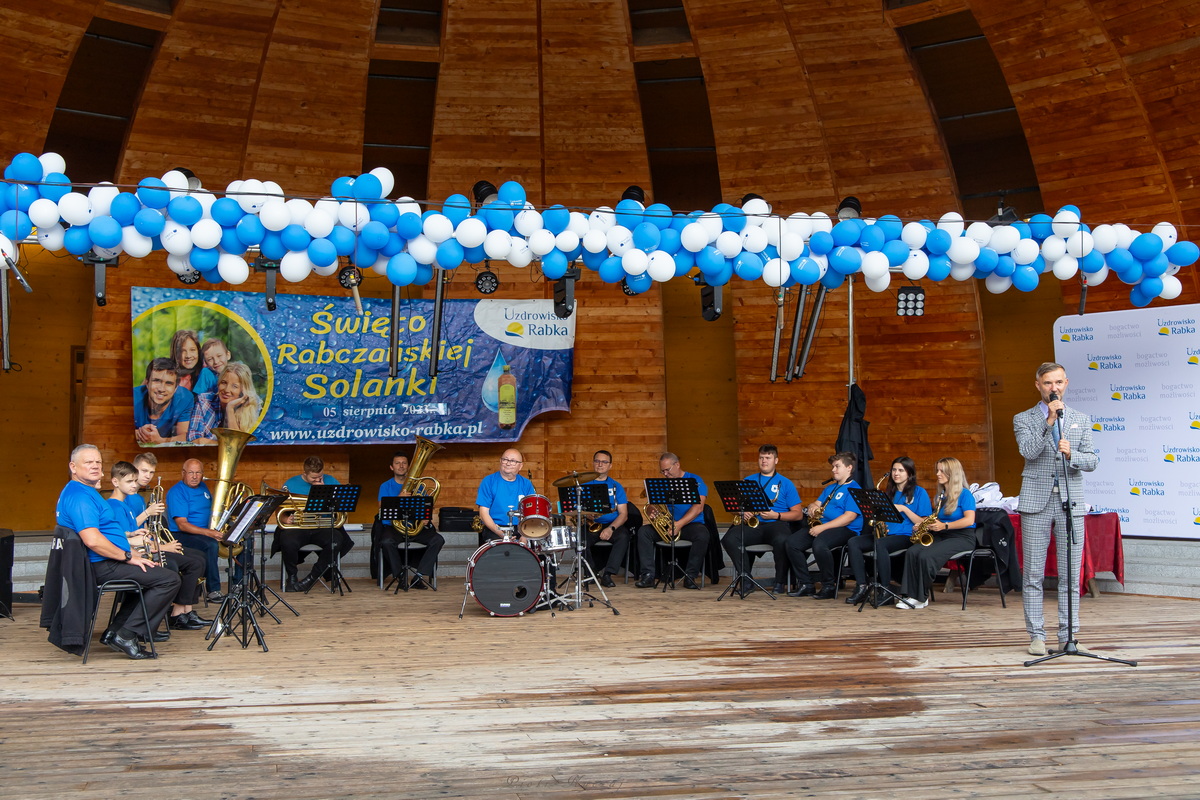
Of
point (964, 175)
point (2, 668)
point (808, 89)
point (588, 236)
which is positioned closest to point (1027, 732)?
point (588, 236)

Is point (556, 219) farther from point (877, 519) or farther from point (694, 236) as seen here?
point (877, 519)

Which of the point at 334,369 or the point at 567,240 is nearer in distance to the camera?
the point at 567,240

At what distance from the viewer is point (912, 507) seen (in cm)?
862

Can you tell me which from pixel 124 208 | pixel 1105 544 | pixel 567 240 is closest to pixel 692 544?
pixel 567 240

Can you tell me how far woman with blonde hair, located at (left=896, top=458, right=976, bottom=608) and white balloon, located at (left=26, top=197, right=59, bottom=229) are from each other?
282 inches

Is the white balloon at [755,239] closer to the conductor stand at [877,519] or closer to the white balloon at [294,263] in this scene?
the conductor stand at [877,519]

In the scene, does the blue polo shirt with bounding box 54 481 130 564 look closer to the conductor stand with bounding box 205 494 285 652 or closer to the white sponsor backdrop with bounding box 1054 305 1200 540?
the conductor stand with bounding box 205 494 285 652

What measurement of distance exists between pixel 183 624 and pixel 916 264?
260 inches

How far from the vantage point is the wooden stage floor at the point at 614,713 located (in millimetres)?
3631

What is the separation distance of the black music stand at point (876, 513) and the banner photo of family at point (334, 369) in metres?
4.74

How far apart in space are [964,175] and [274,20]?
927cm

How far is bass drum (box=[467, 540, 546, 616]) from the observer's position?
25.9 feet

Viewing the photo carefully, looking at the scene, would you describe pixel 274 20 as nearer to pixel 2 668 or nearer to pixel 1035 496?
pixel 2 668

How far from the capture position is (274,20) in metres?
10.8
